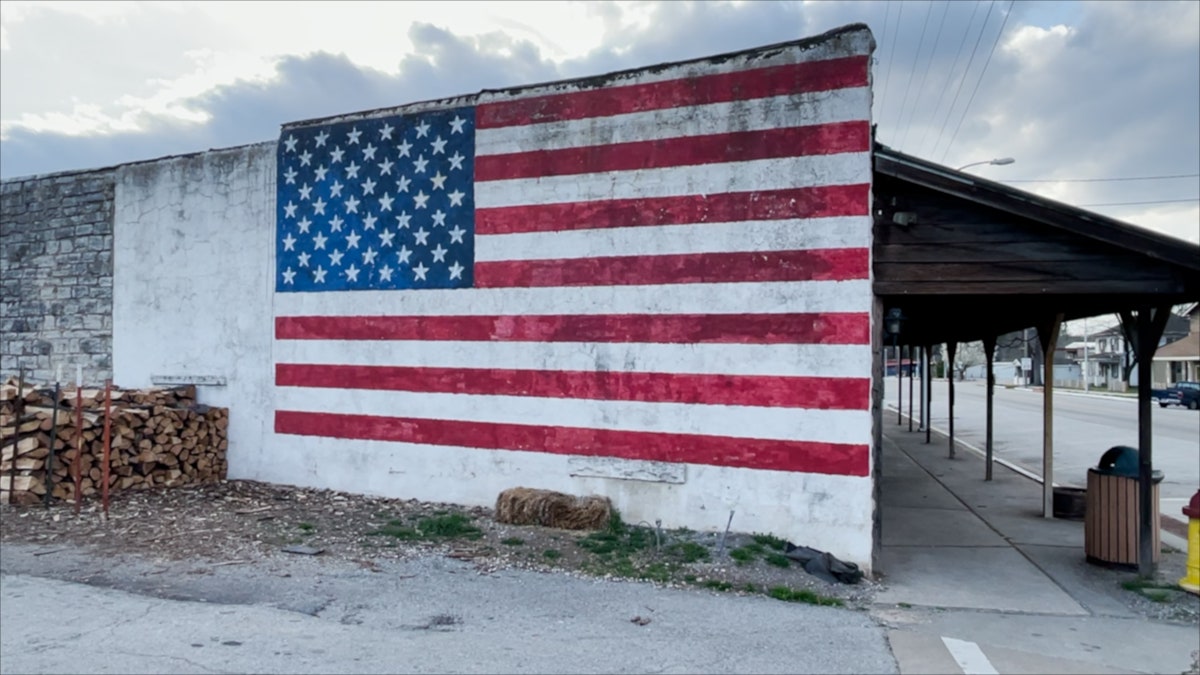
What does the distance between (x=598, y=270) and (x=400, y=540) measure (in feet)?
11.7

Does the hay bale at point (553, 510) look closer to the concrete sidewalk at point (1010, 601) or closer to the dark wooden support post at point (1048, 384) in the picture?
the concrete sidewalk at point (1010, 601)

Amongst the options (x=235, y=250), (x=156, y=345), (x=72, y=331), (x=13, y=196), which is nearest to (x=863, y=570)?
(x=235, y=250)

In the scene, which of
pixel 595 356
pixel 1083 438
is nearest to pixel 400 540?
pixel 595 356

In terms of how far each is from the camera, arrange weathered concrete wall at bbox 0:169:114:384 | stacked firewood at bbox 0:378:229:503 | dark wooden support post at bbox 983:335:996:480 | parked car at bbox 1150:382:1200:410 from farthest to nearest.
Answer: parked car at bbox 1150:382:1200:410 → dark wooden support post at bbox 983:335:996:480 → weathered concrete wall at bbox 0:169:114:384 → stacked firewood at bbox 0:378:229:503

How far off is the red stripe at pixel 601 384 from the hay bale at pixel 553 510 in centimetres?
112

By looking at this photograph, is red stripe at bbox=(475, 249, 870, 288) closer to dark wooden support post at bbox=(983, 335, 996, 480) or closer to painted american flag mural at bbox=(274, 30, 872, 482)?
painted american flag mural at bbox=(274, 30, 872, 482)

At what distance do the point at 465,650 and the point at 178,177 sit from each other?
948 centimetres

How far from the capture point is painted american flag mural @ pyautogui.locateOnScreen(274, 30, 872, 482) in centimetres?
852

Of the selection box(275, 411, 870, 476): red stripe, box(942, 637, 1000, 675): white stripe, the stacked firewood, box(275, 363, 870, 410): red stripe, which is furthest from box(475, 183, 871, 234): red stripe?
the stacked firewood

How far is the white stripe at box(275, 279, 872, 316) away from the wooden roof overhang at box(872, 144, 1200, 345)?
0.53 meters

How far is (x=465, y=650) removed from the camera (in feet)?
18.9

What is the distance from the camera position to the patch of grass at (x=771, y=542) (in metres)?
8.47

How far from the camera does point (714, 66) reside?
9125mm

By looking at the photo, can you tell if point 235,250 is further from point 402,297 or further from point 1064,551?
point 1064,551
